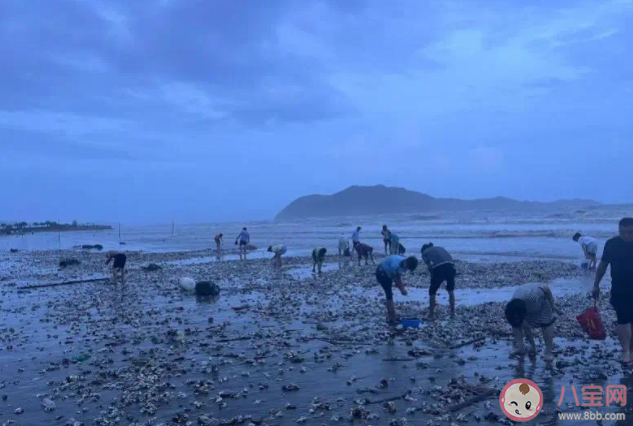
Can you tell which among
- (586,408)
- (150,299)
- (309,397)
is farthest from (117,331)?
(586,408)

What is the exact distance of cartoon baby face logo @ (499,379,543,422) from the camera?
736 cm

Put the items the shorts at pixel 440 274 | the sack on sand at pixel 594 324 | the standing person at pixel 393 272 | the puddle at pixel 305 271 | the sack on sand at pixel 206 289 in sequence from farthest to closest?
the puddle at pixel 305 271
the sack on sand at pixel 206 289
the shorts at pixel 440 274
the standing person at pixel 393 272
the sack on sand at pixel 594 324

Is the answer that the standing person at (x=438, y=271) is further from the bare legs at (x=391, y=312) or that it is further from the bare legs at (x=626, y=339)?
the bare legs at (x=626, y=339)

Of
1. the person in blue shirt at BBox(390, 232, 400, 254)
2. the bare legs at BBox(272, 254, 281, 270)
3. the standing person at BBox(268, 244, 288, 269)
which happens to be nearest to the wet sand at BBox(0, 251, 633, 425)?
the standing person at BBox(268, 244, 288, 269)

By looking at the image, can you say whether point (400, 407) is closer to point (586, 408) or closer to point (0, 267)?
point (586, 408)

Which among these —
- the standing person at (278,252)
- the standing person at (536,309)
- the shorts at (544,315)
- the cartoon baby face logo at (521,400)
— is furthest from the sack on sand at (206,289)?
the cartoon baby face logo at (521,400)

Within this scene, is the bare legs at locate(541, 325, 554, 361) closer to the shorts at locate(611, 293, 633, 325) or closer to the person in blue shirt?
the shorts at locate(611, 293, 633, 325)

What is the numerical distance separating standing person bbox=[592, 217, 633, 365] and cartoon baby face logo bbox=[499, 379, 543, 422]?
2.03 meters

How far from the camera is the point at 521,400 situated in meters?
7.78

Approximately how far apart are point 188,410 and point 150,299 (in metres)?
11.4

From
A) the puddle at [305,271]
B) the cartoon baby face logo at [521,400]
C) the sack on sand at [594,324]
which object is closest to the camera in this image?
the cartoon baby face logo at [521,400]

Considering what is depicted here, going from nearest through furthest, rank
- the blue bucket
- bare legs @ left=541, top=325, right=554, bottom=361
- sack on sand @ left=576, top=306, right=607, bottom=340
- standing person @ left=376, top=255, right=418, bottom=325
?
bare legs @ left=541, top=325, right=554, bottom=361 → sack on sand @ left=576, top=306, right=607, bottom=340 → the blue bucket → standing person @ left=376, top=255, right=418, bottom=325

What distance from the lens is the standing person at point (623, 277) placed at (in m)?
8.81

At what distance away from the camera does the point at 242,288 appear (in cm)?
2095
